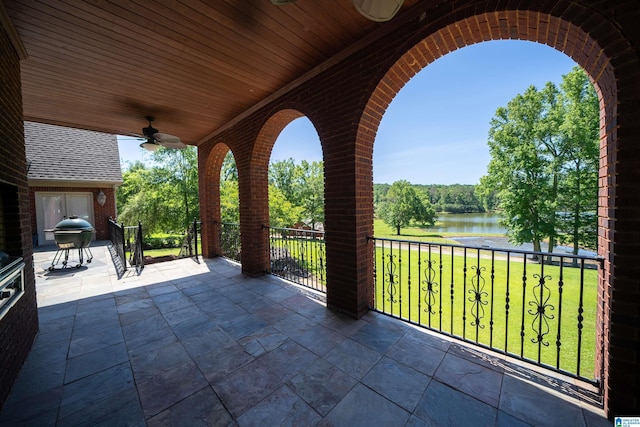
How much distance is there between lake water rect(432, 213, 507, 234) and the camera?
29.8 m

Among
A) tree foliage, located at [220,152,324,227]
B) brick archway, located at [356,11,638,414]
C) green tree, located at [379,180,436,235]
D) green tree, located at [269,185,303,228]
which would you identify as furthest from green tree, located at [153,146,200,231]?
green tree, located at [379,180,436,235]

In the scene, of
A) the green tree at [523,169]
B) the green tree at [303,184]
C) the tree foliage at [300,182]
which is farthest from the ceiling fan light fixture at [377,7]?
the green tree at [303,184]

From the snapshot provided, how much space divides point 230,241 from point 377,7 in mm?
5962

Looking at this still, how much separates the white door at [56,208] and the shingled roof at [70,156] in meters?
0.70

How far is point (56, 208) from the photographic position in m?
8.93

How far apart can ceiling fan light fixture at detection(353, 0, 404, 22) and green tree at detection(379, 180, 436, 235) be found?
26.8 meters

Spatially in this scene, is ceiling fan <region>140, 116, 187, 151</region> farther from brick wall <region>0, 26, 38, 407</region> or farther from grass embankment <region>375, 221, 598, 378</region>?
grass embankment <region>375, 221, 598, 378</region>

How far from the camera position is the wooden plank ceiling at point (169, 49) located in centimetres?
203

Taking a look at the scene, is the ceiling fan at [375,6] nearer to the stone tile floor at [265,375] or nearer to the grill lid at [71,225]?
the stone tile floor at [265,375]

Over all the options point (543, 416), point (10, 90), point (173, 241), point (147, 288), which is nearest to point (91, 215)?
point (173, 241)

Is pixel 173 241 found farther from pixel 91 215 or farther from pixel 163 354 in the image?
pixel 163 354

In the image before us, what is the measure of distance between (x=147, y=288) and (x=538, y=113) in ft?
53.9

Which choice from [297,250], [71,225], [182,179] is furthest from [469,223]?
[71,225]

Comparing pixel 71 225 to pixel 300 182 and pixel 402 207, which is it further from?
pixel 402 207
